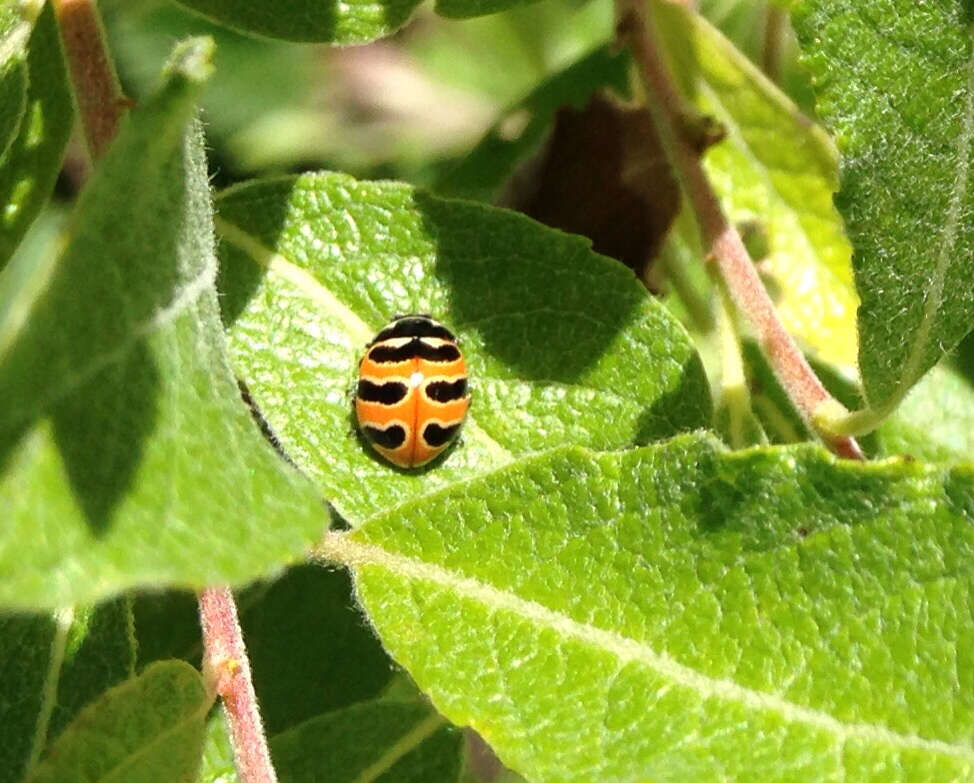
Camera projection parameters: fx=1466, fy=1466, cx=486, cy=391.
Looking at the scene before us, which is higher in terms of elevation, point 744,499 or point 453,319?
point 744,499

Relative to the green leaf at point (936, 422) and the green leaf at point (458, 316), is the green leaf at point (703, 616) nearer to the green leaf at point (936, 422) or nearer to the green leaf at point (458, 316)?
the green leaf at point (458, 316)

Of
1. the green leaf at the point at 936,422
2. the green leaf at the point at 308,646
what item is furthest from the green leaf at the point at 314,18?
the green leaf at the point at 936,422

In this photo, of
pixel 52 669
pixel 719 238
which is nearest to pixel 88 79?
pixel 52 669

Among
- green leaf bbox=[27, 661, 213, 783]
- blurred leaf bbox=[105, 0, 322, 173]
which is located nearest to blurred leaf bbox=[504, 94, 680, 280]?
green leaf bbox=[27, 661, 213, 783]

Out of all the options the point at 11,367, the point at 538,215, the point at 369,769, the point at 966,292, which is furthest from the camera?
the point at 538,215

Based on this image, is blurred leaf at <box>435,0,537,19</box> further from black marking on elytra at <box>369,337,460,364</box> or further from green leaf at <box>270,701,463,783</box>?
green leaf at <box>270,701,463,783</box>

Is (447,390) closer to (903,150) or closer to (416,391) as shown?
(416,391)

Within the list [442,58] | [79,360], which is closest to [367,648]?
[79,360]

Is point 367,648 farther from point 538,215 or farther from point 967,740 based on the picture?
point 967,740
